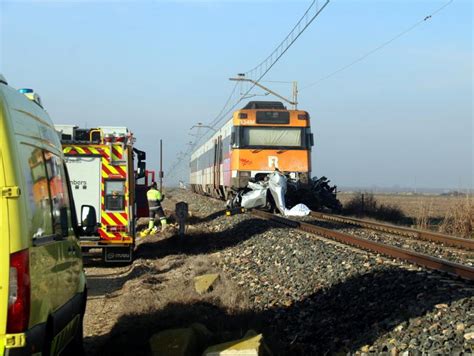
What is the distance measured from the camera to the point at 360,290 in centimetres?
847

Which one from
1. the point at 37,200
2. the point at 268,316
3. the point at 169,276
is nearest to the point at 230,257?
the point at 169,276

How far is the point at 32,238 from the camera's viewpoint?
4.24 meters

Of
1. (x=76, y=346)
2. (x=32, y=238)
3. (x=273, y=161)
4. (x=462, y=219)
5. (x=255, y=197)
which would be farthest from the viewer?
(x=273, y=161)

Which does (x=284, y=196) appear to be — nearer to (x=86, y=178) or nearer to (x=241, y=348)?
(x=86, y=178)

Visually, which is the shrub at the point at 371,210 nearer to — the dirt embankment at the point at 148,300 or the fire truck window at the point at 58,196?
the dirt embankment at the point at 148,300

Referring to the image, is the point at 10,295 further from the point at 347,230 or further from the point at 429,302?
the point at 347,230

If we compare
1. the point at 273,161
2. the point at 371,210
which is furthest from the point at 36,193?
the point at 371,210

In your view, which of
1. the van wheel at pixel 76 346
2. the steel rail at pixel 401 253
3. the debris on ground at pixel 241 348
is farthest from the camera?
the steel rail at pixel 401 253

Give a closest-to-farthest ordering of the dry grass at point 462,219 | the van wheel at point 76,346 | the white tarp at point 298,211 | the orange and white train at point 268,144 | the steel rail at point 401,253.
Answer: the van wheel at point 76,346 < the steel rail at point 401,253 < the dry grass at point 462,219 < the white tarp at point 298,211 < the orange and white train at point 268,144

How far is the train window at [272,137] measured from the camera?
26062mm

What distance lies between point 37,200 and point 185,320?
3.60 m

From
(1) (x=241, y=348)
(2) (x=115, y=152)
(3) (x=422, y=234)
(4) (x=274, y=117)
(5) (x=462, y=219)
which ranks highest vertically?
(4) (x=274, y=117)

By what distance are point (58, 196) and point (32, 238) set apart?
1.60 m

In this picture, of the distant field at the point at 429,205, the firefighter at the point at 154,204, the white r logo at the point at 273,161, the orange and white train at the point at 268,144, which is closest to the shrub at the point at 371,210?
the distant field at the point at 429,205
